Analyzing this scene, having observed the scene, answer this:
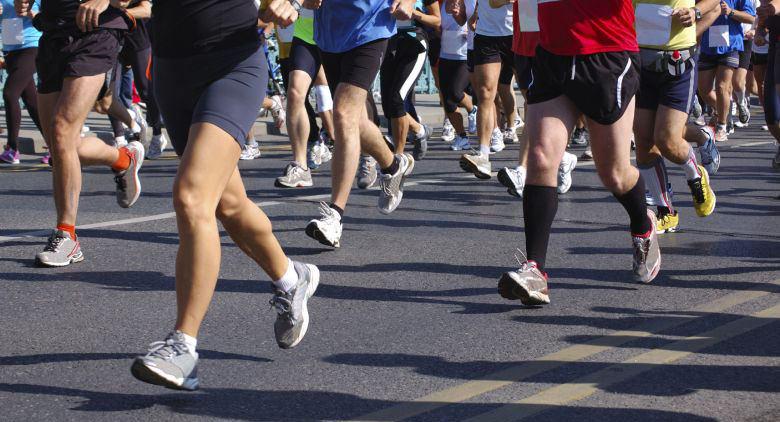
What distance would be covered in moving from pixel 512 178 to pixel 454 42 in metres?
4.13

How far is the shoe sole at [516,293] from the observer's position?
5562mm

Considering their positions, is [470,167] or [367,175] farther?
[470,167]

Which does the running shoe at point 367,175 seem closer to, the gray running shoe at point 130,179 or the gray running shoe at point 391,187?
the gray running shoe at point 391,187

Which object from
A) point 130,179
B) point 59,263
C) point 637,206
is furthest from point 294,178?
A: point 637,206

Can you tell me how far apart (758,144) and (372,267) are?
9.09 meters

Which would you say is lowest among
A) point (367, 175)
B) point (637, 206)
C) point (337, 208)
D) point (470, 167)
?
point (470, 167)

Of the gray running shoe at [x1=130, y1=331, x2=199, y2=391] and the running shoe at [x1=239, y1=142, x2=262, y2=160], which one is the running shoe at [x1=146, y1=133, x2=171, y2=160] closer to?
the running shoe at [x1=239, y1=142, x2=262, y2=160]

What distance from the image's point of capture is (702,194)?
796 cm

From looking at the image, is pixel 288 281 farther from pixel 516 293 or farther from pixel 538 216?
pixel 538 216

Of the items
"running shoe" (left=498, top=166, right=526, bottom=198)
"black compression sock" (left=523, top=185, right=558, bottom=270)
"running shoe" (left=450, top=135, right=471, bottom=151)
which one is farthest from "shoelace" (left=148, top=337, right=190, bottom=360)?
"running shoe" (left=450, top=135, right=471, bottom=151)

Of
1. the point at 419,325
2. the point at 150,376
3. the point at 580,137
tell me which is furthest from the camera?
the point at 580,137

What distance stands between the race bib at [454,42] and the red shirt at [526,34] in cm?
486

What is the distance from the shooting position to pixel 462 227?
803 cm

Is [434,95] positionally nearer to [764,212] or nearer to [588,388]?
[764,212]
